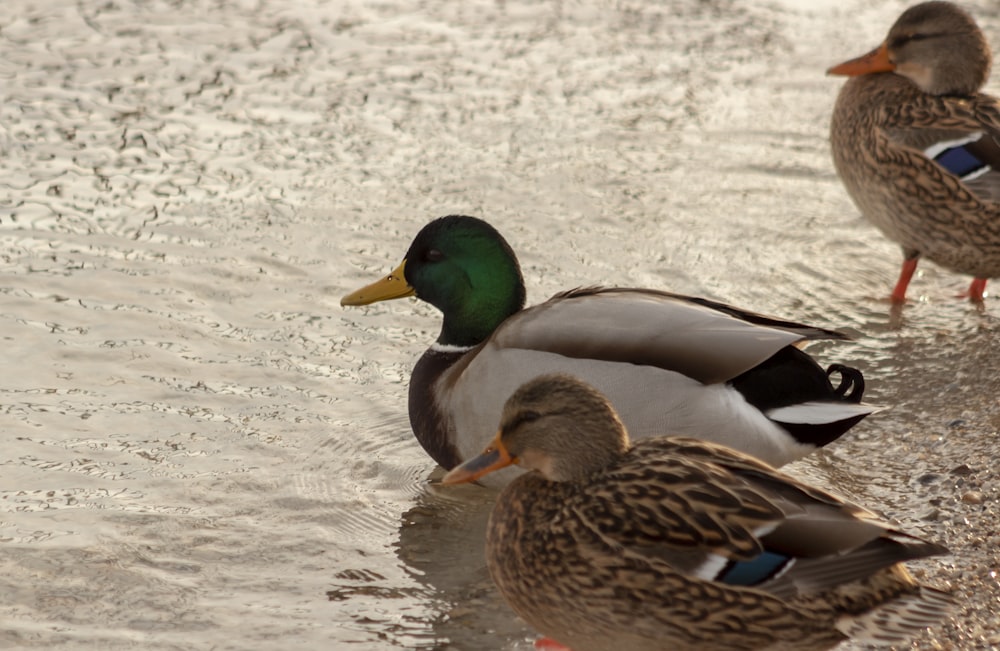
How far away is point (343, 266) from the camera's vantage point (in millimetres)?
6438

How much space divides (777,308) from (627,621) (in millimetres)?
2968

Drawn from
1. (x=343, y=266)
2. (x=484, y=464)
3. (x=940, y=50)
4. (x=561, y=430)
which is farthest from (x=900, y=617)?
(x=940, y=50)

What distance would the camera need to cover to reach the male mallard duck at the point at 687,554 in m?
3.40

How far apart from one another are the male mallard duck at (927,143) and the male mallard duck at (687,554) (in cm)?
289

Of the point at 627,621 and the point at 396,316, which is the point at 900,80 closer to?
the point at 396,316

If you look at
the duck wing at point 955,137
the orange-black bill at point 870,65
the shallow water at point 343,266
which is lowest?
the shallow water at point 343,266

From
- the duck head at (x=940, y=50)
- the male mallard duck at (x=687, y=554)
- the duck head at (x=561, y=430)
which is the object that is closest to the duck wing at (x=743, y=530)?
the male mallard duck at (x=687, y=554)

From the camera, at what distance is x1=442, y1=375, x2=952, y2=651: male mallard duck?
3396 mm

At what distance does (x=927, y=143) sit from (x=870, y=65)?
1.93ft

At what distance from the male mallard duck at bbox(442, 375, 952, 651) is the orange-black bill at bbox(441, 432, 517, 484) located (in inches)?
5.1

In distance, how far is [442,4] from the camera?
956 cm

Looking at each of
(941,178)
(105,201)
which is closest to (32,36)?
(105,201)

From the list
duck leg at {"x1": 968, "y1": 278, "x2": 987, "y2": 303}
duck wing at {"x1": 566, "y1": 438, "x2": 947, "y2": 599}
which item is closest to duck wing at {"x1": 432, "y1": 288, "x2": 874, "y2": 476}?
duck wing at {"x1": 566, "y1": 438, "x2": 947, "y2": 599}

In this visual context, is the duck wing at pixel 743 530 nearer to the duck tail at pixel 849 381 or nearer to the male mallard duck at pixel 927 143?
the duck tail at pixel 849 381
